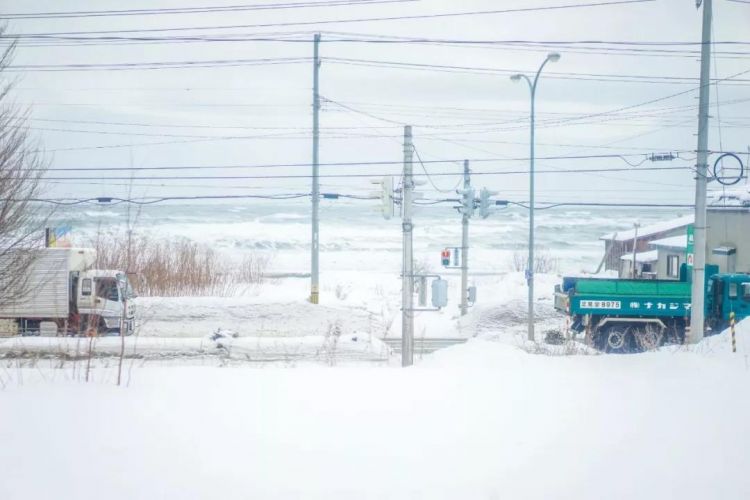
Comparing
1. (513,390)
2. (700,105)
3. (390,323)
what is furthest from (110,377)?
(390,323)

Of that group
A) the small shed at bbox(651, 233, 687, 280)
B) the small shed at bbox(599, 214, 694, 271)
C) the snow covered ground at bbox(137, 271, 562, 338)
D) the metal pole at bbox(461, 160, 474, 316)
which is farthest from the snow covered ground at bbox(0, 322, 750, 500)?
the small shed at bbox(599, 214, 694, 271)

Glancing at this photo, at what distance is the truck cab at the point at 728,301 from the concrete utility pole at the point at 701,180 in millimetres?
6204

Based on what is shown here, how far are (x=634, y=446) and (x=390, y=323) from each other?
1849cm

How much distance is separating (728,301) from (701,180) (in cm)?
735

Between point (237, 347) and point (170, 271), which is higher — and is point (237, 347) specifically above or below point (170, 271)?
below

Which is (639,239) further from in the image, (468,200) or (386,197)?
(386,197)

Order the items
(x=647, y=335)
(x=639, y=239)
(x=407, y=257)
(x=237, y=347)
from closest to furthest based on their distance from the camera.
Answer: (x=407, y=257) < (x=237, y=347) < (x=647, y=335) < (x=639, y=239)

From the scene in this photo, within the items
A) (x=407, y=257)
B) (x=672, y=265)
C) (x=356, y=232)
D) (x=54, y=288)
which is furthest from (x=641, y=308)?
(x=356, y=232)

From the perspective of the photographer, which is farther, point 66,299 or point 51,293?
point 66,299

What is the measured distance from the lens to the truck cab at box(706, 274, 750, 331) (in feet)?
66.5

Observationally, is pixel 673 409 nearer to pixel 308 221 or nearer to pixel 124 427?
pixel 124 427

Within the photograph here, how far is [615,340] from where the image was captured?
798 inches

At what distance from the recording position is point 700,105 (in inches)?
567

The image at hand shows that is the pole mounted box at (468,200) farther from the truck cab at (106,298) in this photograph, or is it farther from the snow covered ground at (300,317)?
the truck cab at (106,298)
